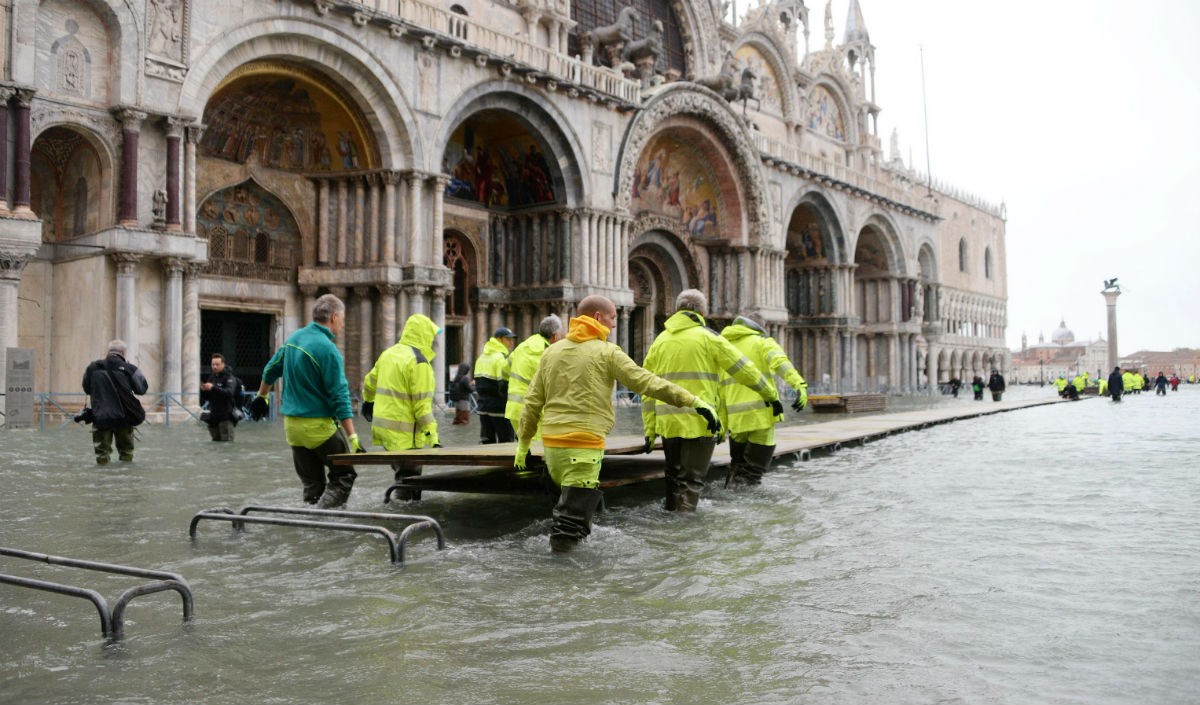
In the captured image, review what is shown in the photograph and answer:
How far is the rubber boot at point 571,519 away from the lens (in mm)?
5746

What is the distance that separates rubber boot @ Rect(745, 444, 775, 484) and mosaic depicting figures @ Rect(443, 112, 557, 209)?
662 inches

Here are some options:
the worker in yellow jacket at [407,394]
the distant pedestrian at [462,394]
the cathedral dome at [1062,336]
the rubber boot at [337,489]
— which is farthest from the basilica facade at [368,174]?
the cathedral dome at [1062,336]

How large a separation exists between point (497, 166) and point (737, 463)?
1811cm

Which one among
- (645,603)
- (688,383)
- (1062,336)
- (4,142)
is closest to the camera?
(645,603)

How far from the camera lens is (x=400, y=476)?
785 cm

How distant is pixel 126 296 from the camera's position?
16.2 m

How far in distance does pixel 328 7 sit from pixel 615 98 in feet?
29.7

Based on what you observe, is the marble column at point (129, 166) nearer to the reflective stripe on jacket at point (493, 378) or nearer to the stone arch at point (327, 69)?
the stone arch at point (327, 69)

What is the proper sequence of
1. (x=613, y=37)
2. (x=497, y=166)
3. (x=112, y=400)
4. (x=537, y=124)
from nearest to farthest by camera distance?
1. (x=112, y=400)
2. (x=537, y=124)
3. (x=497, y=166)
4. (x=613, y=37)

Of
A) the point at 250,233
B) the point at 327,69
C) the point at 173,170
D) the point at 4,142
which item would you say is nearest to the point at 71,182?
the point at 173,170

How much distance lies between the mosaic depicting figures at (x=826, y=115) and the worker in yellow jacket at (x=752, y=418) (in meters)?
34.5

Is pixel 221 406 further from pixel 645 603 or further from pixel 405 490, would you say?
pixel 645 603

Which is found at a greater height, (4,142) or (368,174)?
(368,174)

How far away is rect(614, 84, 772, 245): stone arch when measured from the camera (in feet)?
86.7
